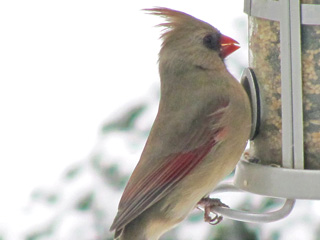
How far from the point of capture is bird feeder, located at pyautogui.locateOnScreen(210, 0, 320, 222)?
10.8 ft

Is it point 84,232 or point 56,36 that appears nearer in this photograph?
point 84,232

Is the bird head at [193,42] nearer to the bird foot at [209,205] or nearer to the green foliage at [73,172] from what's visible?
the bird foot at [209,205]

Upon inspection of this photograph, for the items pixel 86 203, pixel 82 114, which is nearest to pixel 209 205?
pixel 86 203

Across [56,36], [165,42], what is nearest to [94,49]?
[56,36]

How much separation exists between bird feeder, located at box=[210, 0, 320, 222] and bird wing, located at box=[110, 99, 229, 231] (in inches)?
6.0

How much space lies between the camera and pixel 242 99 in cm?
353

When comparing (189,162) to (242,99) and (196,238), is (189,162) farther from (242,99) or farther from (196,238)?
(196,238)

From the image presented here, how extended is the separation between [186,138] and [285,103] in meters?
0.39

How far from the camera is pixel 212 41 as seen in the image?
11.9 ft

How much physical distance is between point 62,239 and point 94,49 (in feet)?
7.57

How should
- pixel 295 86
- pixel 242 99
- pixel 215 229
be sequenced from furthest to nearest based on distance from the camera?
pixel 215 229
pixel 242 99
pixel 295 86

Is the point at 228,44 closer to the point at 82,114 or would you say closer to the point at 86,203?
the point at 86,203

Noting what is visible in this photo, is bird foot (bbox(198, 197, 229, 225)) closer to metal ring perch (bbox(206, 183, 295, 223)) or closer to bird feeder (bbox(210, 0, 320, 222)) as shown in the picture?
bird feeder (bbox(210, 0, 320, 222))

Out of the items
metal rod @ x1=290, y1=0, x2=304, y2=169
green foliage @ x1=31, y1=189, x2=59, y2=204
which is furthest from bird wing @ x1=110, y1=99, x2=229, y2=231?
green foliage @ x1=31, y1=189, x2=59, y2=204
